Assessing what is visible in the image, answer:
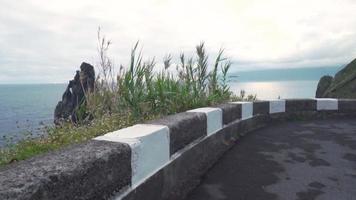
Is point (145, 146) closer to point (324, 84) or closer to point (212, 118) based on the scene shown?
point (212, 118)

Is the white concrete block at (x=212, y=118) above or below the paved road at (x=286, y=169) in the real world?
above

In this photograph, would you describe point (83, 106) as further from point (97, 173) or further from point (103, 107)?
point (97, 173)

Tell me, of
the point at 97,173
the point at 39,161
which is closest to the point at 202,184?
the point at 97,173

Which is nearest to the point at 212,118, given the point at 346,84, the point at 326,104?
the point at 326,104

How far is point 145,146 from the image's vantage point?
3354 mm

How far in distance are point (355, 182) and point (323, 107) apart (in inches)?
223

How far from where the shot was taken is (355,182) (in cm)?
Answer: 454

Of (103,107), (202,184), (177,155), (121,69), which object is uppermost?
(121,69)

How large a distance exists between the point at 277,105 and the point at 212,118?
13.4 feet

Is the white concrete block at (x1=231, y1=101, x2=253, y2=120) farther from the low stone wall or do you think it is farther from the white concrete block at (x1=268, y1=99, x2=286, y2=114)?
the white concrete block at (x1=268, y1=99, x2=286, y2=114)

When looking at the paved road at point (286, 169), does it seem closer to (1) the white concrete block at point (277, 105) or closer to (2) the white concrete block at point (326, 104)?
(1) the white concrete block at point (277, 105)

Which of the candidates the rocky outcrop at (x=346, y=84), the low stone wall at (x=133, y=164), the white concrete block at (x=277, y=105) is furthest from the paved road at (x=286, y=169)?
the rocky outcrop at (x=346, y=84)

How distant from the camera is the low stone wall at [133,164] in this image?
221cm

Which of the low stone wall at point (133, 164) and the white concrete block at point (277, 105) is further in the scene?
the white concrete block at point (277, 105)
